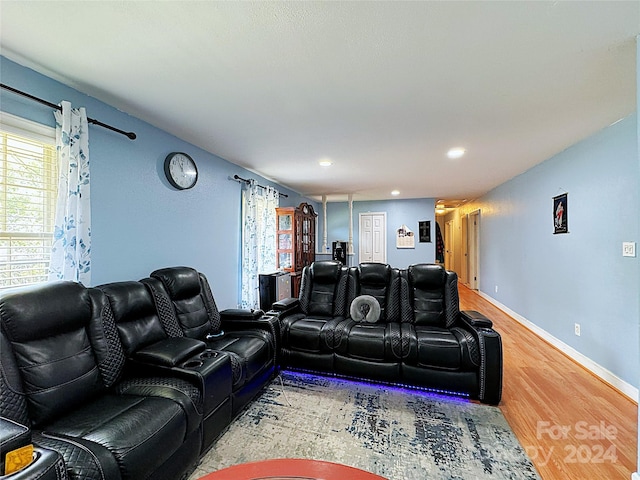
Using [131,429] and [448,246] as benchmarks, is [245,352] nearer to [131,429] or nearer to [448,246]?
[131,429]

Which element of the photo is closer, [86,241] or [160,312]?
[86,241]

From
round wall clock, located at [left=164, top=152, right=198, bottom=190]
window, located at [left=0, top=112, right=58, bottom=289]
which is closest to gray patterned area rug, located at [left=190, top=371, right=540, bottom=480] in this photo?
window, located at [left=0, top=112, right=58, bottom=289]

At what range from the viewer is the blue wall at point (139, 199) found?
6.45 feet

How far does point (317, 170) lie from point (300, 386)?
2948 mm

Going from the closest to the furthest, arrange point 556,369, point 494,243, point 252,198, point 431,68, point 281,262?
point 431,68 < point 556,369 < point 252,198 < point 281,262 < point 494,243

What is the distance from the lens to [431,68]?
177 cm

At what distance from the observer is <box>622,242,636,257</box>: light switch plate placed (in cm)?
241

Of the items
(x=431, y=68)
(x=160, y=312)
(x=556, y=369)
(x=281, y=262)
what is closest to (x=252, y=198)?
(x=281, y=262)

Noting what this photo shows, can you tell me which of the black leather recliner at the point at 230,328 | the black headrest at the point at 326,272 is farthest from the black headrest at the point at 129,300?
the black headrest at the point at 326,272

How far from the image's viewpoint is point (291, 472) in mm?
1084

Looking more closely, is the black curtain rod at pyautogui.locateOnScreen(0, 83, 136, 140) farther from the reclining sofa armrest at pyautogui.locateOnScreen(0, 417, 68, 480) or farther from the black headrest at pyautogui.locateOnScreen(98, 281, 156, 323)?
the reclining sofa armrest at pyautogui.locateOnScreen(0, 417, 68, 480)

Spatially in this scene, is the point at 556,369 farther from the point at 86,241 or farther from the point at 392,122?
the point at 86,241

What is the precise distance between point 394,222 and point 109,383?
22.4 feet

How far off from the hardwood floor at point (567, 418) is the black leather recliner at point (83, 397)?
2.04m
